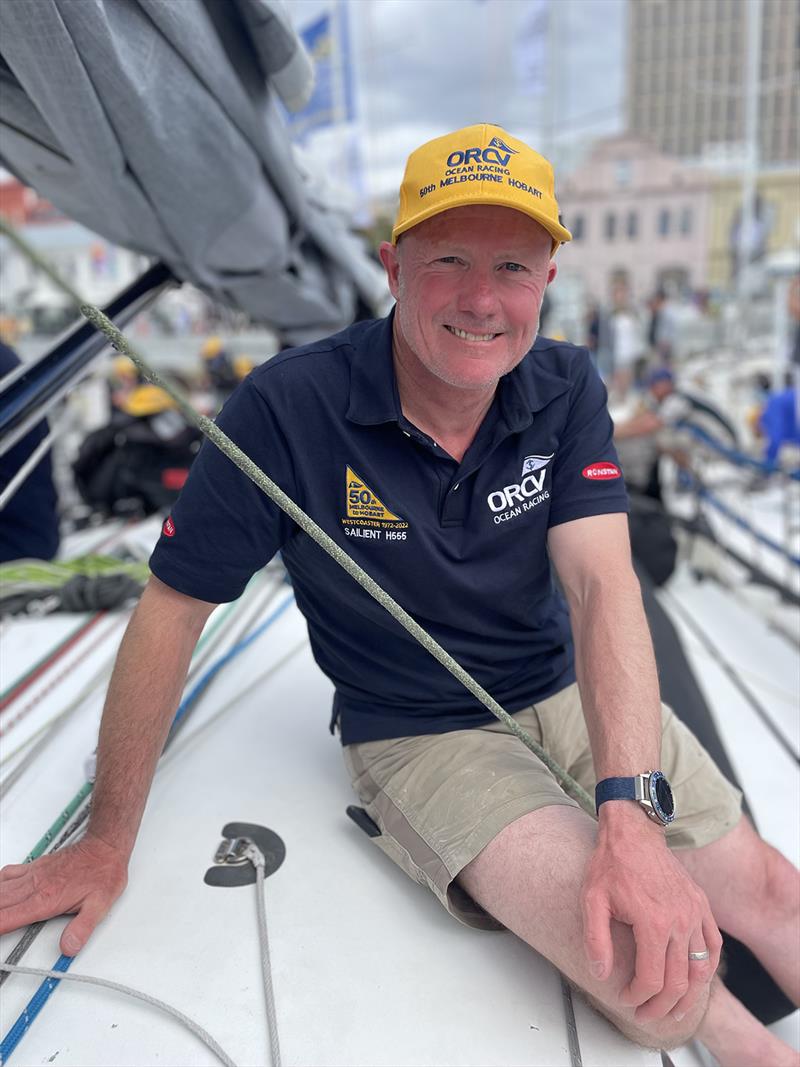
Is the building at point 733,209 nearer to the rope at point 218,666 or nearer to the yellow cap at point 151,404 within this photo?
the yellow cap at point 151,404

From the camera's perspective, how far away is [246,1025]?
4.03 ft

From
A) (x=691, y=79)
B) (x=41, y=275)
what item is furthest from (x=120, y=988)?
(x=691, y=79)

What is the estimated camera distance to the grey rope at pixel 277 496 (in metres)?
1.25

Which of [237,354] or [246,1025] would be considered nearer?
[246,1025]

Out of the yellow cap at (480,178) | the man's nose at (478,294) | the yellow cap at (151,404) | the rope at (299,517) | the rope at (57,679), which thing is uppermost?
→ the yellow cap at (151,404)

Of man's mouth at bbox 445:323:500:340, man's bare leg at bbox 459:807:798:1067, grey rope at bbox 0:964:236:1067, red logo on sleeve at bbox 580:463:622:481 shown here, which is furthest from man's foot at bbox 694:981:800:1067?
man's mouth at bbox 445:323:500:340

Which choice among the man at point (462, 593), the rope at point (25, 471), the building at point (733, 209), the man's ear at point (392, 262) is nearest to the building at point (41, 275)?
the rope at point (25, 471)

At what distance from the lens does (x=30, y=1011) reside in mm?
1209

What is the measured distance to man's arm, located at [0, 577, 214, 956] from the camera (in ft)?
4.41

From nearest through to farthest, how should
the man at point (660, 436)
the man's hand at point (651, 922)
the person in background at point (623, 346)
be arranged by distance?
the man's hand at point (651, 922), the man at point (660, 436), the person in background at point (623, 346)

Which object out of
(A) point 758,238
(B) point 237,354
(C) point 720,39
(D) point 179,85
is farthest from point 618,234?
(D) point 179,85

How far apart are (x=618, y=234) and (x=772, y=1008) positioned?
169 feet

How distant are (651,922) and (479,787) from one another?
38 cm

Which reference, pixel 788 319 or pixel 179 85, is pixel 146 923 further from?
pixel 788 319
